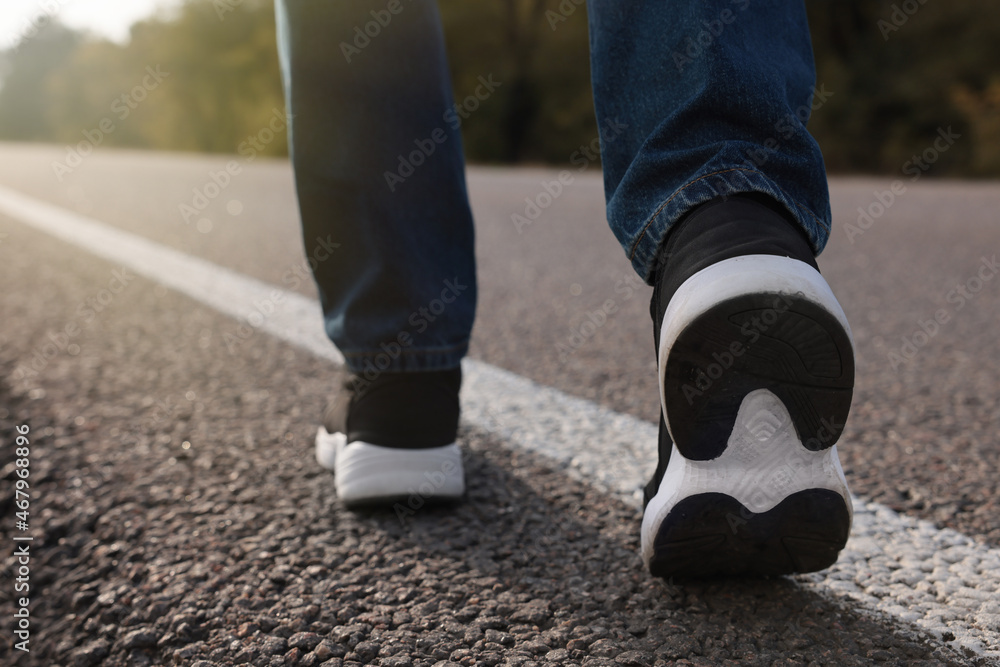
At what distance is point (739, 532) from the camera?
88cm

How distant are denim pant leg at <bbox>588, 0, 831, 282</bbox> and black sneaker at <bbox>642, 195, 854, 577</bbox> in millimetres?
31

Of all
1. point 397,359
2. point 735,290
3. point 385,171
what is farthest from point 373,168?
point 735,290

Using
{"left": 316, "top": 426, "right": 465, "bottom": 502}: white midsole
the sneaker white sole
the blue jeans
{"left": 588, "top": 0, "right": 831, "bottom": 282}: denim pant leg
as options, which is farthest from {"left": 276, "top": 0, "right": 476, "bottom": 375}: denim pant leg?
the sneaker white sole

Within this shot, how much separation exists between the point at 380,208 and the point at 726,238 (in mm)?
589

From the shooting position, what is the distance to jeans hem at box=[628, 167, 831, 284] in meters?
0.88

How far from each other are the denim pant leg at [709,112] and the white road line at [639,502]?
0.41 meters

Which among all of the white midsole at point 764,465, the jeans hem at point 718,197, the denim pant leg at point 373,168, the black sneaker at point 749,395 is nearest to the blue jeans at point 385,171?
the denim pant leg at point 373,168

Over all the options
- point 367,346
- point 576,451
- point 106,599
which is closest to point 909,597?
point 576,451

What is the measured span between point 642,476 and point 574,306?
1349 mm

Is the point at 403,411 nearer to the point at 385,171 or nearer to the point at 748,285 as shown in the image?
the point at 385,171

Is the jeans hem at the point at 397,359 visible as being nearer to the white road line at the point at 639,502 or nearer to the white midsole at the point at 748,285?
the white road line at the point at 639,502

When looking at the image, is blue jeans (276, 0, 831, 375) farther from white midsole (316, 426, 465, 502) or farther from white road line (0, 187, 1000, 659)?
white road line (0, 187, 1000, 659)

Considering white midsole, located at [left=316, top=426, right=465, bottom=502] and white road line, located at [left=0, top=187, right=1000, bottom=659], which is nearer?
white road line, located at [left=0, top=187, right=1000, bottom=659]

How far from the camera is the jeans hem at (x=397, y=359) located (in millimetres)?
1263
